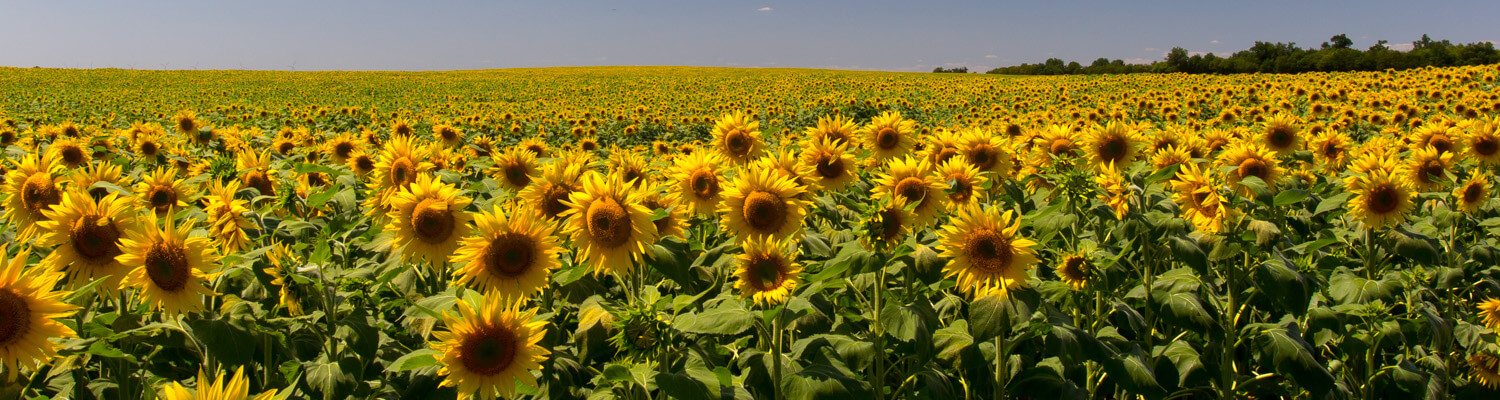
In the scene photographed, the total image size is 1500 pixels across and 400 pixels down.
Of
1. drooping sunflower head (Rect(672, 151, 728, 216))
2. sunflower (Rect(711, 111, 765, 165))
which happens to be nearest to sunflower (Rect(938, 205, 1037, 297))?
drooping sunflower head (Rect(672, 151, 728, 216))

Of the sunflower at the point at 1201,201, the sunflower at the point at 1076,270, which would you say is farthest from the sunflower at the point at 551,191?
the sunflower at the point at 1201,201

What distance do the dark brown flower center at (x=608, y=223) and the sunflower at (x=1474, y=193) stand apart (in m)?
5.06

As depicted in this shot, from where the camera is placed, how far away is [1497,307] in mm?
3770

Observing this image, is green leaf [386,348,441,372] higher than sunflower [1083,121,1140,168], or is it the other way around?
sunflower [1083,121,1140,168]

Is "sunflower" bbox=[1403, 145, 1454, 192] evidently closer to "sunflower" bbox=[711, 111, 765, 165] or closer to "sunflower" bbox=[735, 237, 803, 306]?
"sunflower" bbox=[711, 111, 765, 165]

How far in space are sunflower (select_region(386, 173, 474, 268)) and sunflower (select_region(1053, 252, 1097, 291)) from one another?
2.38 metres

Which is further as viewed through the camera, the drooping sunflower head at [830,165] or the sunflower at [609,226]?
the drooping sunflower head at [830,165]

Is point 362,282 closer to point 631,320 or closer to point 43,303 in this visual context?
point 43,303

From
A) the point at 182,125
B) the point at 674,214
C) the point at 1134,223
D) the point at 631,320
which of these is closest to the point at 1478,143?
the point at 1134,223

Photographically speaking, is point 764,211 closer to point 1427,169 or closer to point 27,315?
point 27,315

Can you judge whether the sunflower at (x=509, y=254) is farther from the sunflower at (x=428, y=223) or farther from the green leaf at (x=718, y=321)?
the green leaf at (x=718, y=321)

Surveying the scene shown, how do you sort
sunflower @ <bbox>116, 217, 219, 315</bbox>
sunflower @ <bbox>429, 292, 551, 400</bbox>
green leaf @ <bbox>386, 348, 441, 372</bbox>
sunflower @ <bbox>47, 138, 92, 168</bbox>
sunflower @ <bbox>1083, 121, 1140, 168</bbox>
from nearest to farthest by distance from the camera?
1. green leaf @ <bbox>386, 348, 441, 372</bbox>
2. sunflower @ <bbox>429, 292, 551, 400</bbox>
3. sunflower @ <bbox>116, 217, 219, 315</bbox>
4. sunflower @ <bbox>1083, 121, 1140, 168</bbox>
5. sunflower @ <bbox>47, 138, 92, 168</bbox>

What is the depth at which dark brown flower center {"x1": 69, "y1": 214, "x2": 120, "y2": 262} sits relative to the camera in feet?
7.93

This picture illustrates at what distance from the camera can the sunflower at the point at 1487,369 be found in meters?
3.71
